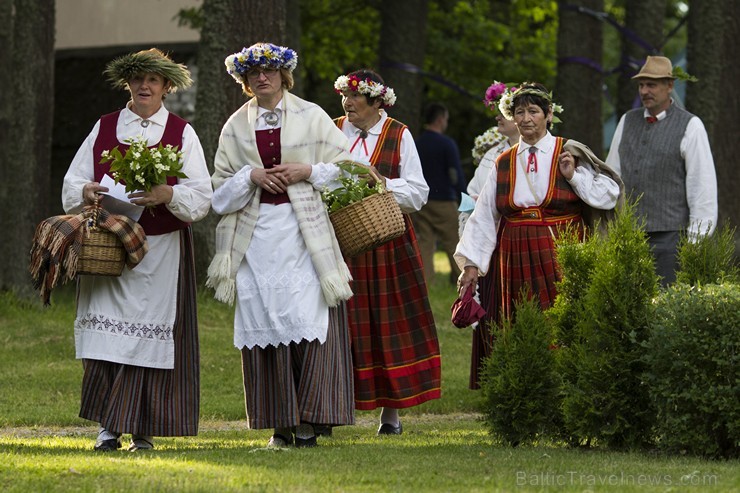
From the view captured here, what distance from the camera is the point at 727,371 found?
685 centimetres

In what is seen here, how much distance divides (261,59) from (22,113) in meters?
8.02

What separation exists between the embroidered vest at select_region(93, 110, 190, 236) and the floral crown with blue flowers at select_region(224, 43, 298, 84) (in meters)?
0.44

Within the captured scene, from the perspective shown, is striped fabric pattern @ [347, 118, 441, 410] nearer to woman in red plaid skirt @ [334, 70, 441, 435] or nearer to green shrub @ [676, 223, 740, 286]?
woman in red plaid skirt @ [334, 70, 441, 435]

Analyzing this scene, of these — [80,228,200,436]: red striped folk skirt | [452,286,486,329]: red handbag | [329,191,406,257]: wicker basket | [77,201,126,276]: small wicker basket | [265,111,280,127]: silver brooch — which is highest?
[265,111,280,127]: silver brooch

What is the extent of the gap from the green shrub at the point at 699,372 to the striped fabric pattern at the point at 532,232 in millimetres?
1496

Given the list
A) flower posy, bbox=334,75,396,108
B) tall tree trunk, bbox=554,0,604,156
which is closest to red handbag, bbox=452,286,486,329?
flower posy, bbox=334,75,396,108

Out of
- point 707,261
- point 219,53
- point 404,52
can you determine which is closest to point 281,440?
point 707,261

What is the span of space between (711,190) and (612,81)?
1349 inches

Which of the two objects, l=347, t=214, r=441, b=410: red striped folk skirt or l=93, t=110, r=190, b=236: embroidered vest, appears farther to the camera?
l=347, t=214, r=441, b=410: red striped folk skirt

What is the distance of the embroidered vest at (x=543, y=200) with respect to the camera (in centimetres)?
848

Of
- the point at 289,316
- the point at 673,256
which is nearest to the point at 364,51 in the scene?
the point at 673,256

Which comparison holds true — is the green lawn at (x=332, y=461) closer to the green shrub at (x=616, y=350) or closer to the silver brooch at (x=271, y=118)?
the green shrub at (x=616, y=350)

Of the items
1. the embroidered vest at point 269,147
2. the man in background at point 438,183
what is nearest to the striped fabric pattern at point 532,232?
the embroidered vest at point 269,147

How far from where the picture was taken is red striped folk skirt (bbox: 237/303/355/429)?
775 cm
